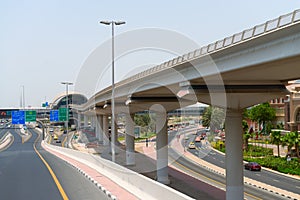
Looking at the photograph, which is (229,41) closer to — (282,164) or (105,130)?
(282,164)

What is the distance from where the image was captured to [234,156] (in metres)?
28.6

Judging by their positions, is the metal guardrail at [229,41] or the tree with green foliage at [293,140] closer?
the metal guardrail at [229,41]

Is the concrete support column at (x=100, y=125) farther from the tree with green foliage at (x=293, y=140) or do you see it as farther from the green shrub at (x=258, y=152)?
the tree with green foliage at (x=293, y=140)

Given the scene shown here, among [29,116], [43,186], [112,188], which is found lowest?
[43,186]

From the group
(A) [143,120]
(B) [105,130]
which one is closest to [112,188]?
(B) [105,130]

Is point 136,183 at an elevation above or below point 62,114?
below

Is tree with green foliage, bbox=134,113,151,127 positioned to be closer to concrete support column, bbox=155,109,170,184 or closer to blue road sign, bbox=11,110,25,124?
blue road sign, bbox=11,110,25,124

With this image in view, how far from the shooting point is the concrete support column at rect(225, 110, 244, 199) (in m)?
28.0

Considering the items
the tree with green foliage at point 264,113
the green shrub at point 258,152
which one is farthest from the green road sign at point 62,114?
the tree with green foliage at point 264,113

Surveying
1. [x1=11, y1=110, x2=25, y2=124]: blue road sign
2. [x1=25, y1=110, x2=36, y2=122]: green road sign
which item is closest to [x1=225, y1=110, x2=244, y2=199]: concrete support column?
[x1=25, y1=110, x2=36, y2=122]: green road sign

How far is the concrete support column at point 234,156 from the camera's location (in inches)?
1104

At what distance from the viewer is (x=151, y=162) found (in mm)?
62562

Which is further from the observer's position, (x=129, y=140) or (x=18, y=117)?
(x=18, y=117)

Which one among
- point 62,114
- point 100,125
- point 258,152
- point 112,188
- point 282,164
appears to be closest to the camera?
point 112,188
